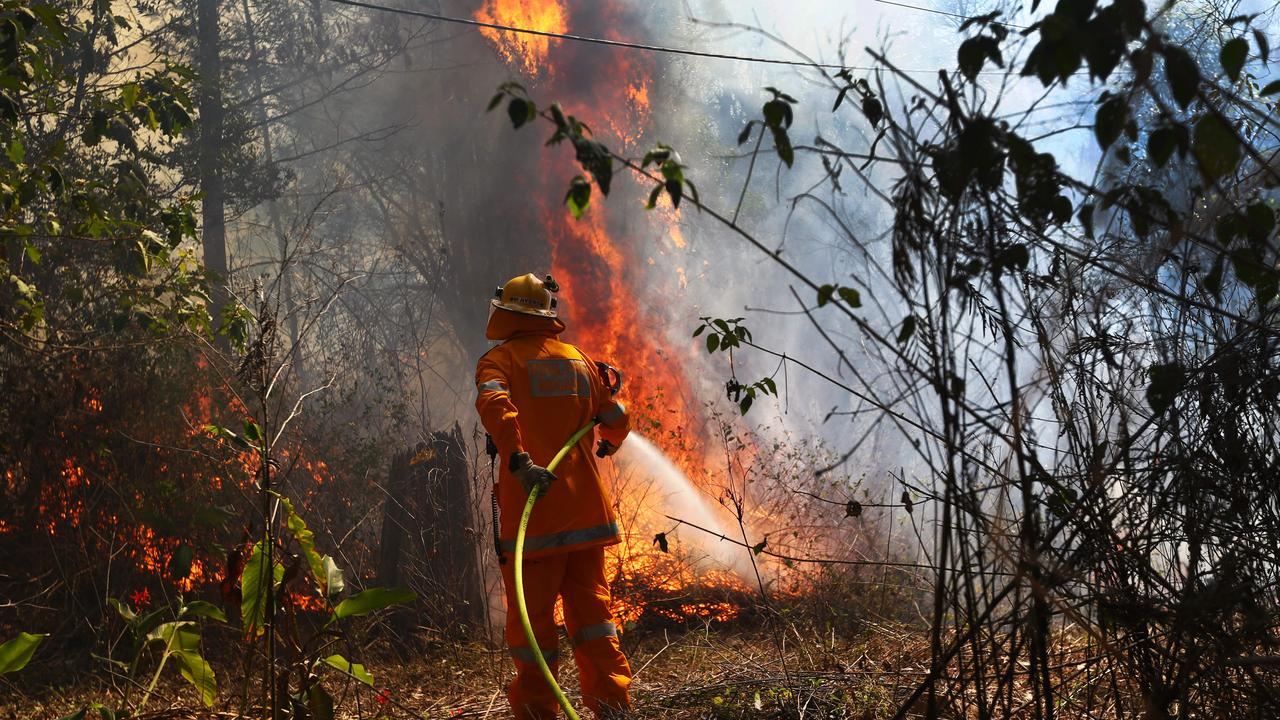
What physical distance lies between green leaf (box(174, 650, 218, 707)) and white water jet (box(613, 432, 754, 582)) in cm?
550

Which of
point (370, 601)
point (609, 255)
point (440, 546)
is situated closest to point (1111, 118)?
point (370, 601)

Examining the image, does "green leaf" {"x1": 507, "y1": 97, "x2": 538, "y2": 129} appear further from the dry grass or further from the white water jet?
the white water jet

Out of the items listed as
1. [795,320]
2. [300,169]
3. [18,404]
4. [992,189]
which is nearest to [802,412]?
[795,320]

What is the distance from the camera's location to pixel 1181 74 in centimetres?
151

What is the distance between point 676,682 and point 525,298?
6.86ft

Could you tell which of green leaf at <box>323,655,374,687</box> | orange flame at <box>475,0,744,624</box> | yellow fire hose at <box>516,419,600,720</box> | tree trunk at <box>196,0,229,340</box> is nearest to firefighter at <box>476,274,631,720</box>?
yellow fire hose at <box>516,419,600,720</box>

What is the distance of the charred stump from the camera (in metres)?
6.53

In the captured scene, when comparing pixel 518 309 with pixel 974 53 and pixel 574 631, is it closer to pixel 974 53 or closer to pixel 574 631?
pixel 574 631

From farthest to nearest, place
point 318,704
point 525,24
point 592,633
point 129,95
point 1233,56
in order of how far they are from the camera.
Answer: point 525,24 < point 129,95 < point 592,633 < point 318,704 < point 1233,56

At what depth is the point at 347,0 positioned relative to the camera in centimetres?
790

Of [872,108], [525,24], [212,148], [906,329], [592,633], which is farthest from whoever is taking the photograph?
[525,24]

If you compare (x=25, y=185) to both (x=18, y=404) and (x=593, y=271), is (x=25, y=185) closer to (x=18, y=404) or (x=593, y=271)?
(x=18, y=404)

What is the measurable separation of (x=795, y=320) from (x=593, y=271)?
572cm

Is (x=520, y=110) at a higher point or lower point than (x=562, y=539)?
higher
